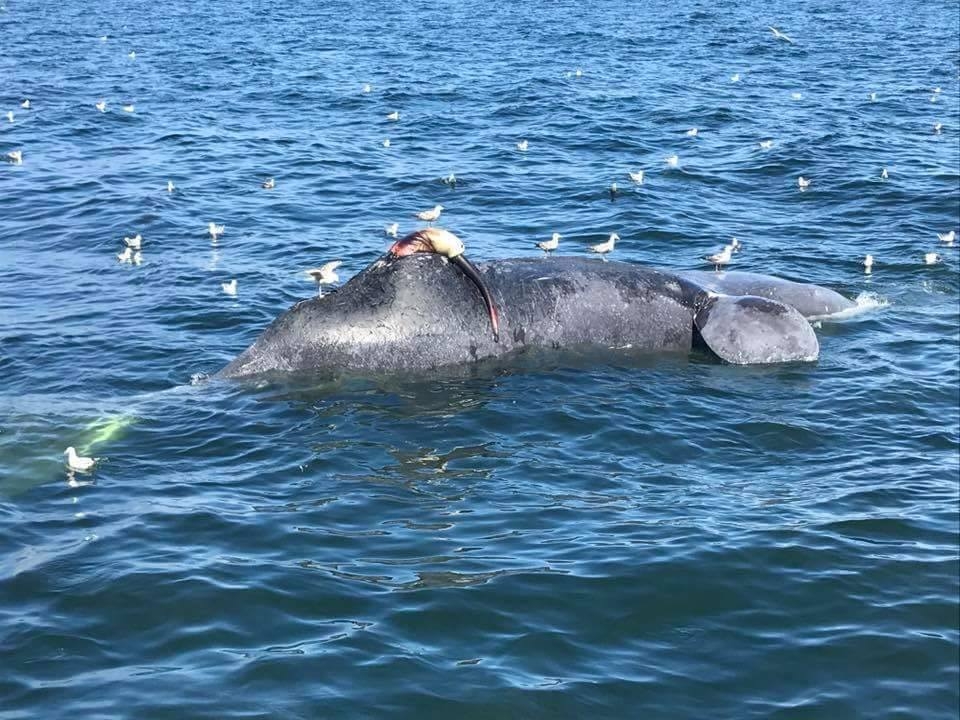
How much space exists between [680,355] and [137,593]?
6.29m

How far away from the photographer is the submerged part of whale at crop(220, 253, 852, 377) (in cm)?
1218

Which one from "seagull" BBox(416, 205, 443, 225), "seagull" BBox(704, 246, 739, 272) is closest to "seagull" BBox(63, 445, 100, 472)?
"seagull" BBox(704, 246, 739, 272)

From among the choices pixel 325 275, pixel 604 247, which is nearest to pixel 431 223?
pixel 604 247

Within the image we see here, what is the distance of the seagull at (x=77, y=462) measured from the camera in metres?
10.6

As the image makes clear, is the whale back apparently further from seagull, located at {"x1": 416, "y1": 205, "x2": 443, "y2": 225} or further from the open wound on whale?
seagull, located at {"x1": 416, "y1": 205, "x2": 443, "y2": 225}

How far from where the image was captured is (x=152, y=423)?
1166 centimetres

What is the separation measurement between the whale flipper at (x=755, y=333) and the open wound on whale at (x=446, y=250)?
2160 mm

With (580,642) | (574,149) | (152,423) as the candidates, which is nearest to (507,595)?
(580,642)

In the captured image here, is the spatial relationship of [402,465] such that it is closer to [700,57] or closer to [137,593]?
[137,593]

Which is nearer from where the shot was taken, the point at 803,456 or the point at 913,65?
the point at 803,456

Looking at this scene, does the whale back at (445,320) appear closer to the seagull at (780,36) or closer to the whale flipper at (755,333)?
the whale flipper at (755,333)

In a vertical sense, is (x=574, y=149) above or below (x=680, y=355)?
above

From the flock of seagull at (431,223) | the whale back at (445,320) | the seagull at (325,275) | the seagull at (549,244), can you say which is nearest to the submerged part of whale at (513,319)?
the whale back at (445,320)

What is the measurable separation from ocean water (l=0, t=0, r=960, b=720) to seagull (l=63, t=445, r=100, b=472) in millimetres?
158
